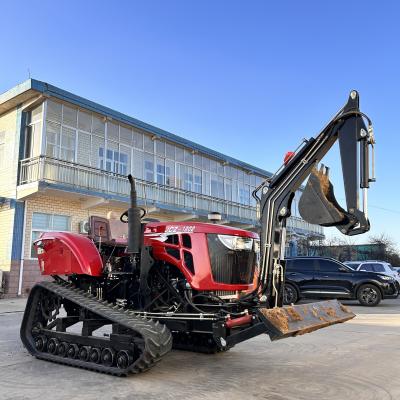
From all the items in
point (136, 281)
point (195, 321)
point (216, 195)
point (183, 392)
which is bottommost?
point (183, 392)

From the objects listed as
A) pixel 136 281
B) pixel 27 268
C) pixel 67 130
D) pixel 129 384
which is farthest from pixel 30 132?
pixel 129 384

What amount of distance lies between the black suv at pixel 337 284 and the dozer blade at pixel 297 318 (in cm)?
1055

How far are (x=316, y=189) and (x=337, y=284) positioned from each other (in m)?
11.6

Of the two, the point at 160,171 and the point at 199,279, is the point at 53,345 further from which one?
the point at 160,171

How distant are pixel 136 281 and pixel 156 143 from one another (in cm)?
1802

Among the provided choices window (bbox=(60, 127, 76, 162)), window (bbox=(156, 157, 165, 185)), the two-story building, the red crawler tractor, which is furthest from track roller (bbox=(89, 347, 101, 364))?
window (bbox=(156, 157, 165, 185))

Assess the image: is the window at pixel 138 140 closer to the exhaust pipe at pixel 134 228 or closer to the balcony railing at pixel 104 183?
the balcony railing at pixel 104 183

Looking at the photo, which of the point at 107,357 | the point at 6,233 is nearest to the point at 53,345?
the point at 107,357

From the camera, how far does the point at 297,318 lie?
202 inches

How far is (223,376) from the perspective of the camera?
5703 mm

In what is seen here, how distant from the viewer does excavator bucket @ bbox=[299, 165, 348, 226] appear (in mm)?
5535

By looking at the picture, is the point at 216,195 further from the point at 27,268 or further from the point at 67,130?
the point at 27,268

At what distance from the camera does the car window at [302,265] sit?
A: 55.3ft

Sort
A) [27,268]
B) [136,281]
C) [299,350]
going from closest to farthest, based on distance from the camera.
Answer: [136,281] < [299,350] < [27,268]
